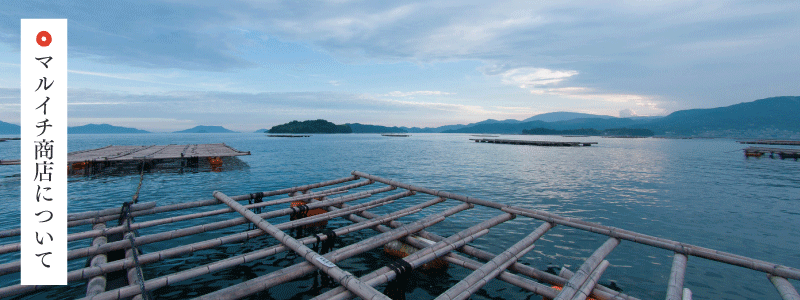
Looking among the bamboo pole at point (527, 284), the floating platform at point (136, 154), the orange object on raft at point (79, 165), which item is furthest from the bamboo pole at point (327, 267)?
the orange object on raft at point (79, 165)

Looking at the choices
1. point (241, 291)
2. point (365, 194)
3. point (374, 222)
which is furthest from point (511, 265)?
point (365, 194)

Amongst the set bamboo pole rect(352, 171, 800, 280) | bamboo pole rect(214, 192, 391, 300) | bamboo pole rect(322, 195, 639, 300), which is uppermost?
bamboo pole rect(352, 171, 800, 280)

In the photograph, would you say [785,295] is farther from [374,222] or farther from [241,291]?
[241,291]

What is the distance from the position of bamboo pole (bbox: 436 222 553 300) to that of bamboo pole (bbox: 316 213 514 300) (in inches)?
44.3

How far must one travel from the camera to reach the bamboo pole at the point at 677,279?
519cm

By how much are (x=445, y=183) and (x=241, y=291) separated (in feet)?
71.5

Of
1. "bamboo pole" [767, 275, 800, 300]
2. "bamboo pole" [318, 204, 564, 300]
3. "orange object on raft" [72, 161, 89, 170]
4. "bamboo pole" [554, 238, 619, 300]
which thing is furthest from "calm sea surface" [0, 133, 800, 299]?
"bamboo pole" [767, 275, 800, 300]

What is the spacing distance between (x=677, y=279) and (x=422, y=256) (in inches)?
187

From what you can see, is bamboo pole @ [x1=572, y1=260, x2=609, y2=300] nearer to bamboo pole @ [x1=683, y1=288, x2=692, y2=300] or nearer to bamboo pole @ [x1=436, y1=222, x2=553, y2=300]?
bamboo pole @ [x1=683, y1=288, x2=692, y2=300]

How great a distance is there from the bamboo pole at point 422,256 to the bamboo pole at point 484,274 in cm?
112

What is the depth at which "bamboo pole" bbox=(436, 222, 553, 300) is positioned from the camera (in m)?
5.32

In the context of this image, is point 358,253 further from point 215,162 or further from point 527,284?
point 215,162

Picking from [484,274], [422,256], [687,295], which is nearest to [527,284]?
[484,274]

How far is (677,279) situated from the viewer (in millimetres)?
5582
